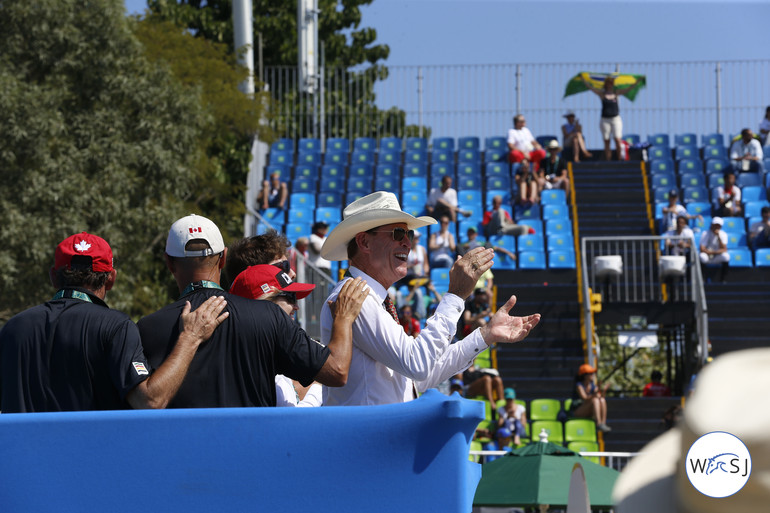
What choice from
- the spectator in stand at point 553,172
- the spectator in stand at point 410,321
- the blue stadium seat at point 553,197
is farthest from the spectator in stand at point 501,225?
the spectator in stand at point 410,321

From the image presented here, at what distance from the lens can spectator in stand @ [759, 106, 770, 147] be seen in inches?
884

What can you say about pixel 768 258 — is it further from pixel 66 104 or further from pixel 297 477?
pixel 297 477

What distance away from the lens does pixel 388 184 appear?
2109 centimetres

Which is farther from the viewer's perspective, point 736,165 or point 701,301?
point 736,165

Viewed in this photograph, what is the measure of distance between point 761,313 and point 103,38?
35.7ft

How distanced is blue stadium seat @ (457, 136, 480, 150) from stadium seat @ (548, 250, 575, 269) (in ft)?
19.3

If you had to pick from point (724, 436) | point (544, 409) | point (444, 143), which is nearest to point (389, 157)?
point (444, 143)

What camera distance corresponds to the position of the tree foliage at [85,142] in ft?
51.4

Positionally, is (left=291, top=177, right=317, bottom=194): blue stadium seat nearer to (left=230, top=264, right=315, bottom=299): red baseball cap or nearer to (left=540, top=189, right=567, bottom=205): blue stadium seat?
(left=540, top=189, right=567, bottom=205): blue stadium seat

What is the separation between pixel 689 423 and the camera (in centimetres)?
91

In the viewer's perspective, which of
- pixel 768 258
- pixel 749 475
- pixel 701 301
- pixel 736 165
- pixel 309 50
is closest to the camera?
pixel 749 475

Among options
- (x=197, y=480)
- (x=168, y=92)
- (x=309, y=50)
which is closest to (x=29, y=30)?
(x=168, y=92)

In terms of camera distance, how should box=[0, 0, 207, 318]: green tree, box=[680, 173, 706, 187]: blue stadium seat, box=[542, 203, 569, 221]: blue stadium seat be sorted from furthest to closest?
1. box=[680, 173, 706, 187]: blue stadium seat
2. box=[542, 203, 569, 221]: blue stadium seat
3. box=[0, 0, 207, 318]: green tree

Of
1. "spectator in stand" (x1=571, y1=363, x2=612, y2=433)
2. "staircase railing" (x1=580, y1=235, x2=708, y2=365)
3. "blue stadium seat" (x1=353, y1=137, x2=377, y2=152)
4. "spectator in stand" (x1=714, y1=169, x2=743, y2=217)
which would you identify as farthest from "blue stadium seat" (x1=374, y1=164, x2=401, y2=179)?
"spectator in stand" (x1=571, y1=363, x2=612, y2=433)
